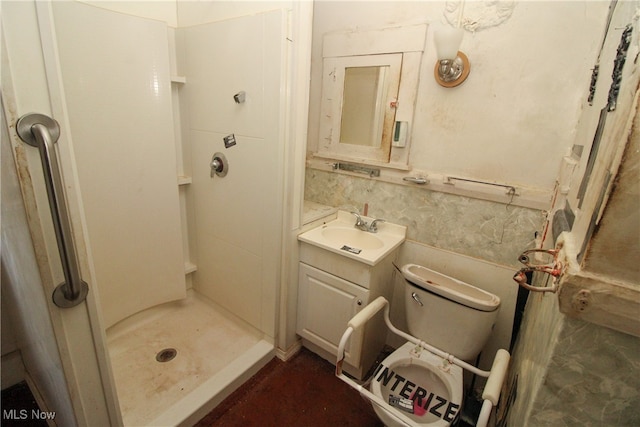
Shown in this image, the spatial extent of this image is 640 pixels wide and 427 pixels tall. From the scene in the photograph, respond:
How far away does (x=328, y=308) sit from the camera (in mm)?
1631

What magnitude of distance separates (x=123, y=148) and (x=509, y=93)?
194 cm

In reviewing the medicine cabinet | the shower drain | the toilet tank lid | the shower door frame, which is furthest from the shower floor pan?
the medicine cabinet

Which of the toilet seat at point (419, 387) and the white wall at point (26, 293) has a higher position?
the white wall at point (26, 293)

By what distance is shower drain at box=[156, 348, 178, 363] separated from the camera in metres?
1.70

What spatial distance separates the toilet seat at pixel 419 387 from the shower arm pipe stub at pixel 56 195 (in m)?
1.07

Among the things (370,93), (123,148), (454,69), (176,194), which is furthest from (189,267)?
(454,69)

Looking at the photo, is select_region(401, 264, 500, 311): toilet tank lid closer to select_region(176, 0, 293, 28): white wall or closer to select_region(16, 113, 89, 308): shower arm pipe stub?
select_region(16, 113, 89, 308): shower arm pipe stub

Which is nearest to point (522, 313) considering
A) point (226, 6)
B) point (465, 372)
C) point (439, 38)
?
point (465, 372)

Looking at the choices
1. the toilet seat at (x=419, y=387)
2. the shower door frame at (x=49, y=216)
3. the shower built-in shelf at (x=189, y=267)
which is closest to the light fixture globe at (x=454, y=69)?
the toilet seat at (x=419, y=387)

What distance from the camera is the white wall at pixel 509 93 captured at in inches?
45.6

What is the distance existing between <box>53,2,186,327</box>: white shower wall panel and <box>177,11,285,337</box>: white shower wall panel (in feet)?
0.53

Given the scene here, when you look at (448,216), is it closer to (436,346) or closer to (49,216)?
(436,346)

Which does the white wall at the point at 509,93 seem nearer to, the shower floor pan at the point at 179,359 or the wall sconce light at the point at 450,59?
the wall sconce light at the point at 450,59

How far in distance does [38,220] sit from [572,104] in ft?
5.95
